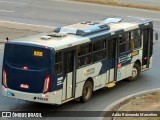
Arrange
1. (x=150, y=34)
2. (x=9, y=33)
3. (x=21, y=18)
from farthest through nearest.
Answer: (x=21, y=18) < (x=9, y=33) < (x=150, y=34)

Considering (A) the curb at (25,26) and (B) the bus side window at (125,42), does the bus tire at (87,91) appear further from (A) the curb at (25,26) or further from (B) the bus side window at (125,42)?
(A) the curb at (25,26)

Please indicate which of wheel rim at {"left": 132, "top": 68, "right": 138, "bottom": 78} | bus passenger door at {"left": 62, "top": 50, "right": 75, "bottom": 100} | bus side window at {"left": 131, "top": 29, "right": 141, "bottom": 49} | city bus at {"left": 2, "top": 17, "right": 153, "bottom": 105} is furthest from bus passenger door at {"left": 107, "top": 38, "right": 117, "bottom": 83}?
bus passenger door at {"left": 62, "top": 50, "right": 75, "bottom": 100}

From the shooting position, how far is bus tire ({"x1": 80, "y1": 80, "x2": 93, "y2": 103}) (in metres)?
18.8

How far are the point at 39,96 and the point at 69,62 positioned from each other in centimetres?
158

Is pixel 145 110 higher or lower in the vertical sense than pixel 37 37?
lower

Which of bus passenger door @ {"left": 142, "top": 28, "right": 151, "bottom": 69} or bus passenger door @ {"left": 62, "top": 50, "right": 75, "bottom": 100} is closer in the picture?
bus passenger door @ {"left": 62, "top": 50, "right": 75, "bottom": 100}

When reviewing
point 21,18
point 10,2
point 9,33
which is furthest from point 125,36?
point 10,2

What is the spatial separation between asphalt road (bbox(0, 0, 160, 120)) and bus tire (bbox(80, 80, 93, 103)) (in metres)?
0.17

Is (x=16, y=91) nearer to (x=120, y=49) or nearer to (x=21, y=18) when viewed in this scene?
(x=120, y=49)

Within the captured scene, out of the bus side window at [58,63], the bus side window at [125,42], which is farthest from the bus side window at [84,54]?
the bus side window at [125,42]

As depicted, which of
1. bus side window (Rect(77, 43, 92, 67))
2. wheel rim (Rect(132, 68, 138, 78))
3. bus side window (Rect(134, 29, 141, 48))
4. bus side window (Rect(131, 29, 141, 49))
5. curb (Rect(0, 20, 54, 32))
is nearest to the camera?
bus side window (Rect(77, 43, 92, 67))

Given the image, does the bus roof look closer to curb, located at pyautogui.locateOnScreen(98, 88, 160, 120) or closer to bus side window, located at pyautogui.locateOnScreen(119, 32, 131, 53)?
bus side window, located at pyautogui.locateOnScreen(119, 32, 131, 53)

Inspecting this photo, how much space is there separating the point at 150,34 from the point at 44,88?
24.2 ft

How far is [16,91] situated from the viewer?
17.5 metres
